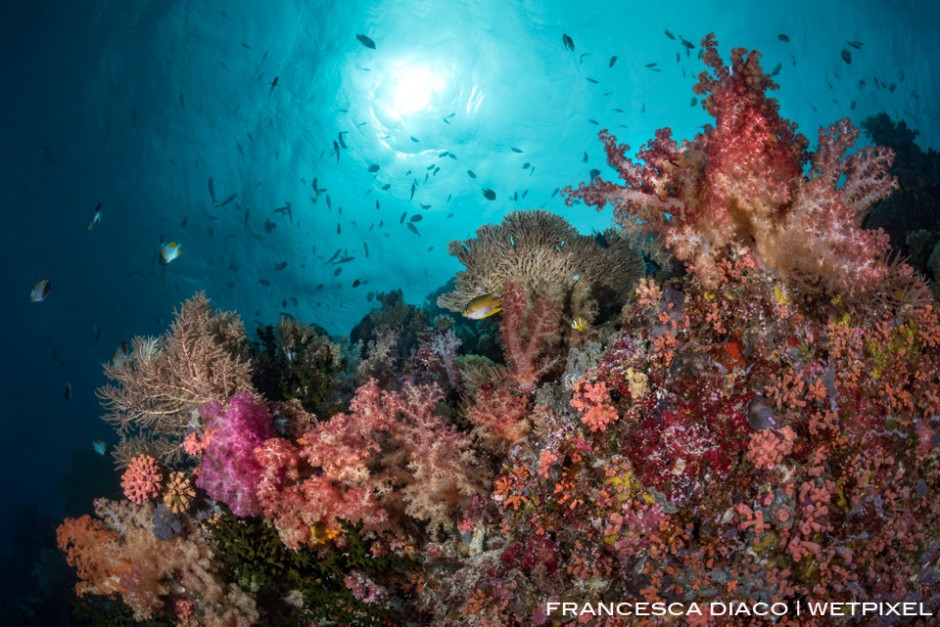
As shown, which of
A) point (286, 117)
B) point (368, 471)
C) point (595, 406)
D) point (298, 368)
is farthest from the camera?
point (286, 117)

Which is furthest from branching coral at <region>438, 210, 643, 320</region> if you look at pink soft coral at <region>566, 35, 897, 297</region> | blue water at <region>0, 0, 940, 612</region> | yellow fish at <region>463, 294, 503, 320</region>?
blue water at <region>0, 0, 940, 612</region>

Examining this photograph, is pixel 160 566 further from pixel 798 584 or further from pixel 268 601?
pixel 798 584

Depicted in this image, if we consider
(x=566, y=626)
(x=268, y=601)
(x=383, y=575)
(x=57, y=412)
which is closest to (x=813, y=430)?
(x=566, y=626)

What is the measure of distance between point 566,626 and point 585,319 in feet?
9.44

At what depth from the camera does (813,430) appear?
3020 mm

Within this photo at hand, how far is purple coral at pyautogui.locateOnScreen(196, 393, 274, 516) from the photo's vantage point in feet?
13.9

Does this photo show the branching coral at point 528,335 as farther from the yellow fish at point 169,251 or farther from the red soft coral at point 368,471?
the yellow fish at point 169,251

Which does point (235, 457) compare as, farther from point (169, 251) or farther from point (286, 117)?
point (286, 117)

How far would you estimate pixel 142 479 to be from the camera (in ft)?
15.8

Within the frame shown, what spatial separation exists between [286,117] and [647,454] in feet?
131

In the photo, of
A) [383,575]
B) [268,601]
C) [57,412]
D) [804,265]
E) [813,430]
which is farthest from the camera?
[57,412]

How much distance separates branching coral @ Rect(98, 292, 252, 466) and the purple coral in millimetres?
693

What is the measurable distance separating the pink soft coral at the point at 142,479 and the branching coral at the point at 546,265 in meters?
3.75

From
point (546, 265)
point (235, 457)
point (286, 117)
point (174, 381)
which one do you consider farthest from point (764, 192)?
point (286, 117)
